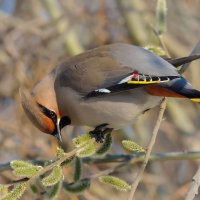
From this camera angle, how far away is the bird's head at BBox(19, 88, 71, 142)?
3.72 metres

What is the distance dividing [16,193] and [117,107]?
1190 millimetres

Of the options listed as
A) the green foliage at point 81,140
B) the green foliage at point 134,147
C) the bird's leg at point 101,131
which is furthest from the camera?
the bird's leg at point 101,131

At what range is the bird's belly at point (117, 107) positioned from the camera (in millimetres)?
3742

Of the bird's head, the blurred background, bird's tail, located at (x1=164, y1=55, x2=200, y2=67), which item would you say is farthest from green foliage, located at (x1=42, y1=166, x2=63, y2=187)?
the blurred background

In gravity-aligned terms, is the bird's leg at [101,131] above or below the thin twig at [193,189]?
below

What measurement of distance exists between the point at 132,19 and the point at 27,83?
1676 millimetres

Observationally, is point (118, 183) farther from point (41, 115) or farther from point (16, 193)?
point (41, 115)

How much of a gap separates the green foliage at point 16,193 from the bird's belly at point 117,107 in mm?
1083

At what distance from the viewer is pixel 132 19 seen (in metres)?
6.90

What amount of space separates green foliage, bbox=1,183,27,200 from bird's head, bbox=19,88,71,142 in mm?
977

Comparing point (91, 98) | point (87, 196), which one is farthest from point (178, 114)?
point (91, 98)

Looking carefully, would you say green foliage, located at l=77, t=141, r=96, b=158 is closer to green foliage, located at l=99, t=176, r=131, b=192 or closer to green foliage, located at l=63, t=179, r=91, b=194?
green foliage, located at l=99, t=176, r=131, b=192

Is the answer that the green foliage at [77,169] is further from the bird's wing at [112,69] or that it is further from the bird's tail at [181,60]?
the bird's tail at [181,60]

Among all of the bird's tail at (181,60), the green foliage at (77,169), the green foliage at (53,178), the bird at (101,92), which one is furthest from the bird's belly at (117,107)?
the green foliage at (53,178)
